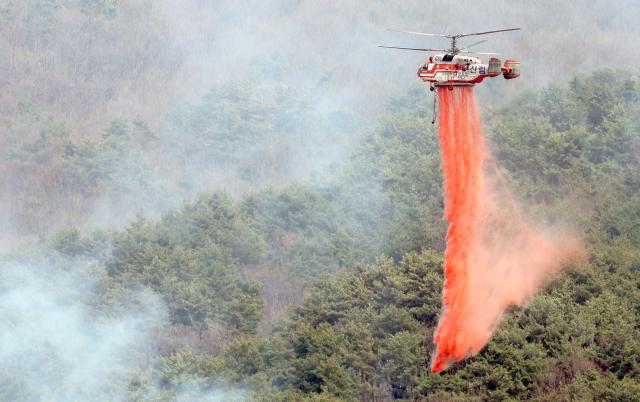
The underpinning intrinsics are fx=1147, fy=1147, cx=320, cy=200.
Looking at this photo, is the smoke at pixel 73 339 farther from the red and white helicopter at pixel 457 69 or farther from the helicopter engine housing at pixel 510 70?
the helicopter engine housing at pixel 510 70

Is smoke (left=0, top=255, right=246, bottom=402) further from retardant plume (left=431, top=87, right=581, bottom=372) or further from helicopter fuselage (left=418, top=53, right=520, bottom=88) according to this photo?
helicopter fuselage (left=418, top=53, right=520, bottom=88)

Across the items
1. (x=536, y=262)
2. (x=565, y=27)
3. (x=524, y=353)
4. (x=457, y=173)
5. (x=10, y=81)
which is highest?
(x=565, y=27)

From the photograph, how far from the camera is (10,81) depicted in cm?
9238

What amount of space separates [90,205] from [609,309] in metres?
38.3

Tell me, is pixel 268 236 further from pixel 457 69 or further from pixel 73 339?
pixel 457 69

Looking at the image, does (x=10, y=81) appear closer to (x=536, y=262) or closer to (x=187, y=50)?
(x=187, y=50)

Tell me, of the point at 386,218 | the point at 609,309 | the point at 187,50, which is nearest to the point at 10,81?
the point at 187,50

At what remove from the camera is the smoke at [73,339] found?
41.9 metres

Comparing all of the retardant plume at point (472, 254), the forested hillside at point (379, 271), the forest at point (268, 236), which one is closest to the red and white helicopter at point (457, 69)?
the retardant plume at point (472, 254)

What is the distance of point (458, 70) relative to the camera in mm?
37844

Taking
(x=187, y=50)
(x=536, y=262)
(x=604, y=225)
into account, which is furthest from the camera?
(x=187, y=50)

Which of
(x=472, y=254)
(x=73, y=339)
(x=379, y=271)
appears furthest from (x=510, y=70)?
(x=73, y=339)

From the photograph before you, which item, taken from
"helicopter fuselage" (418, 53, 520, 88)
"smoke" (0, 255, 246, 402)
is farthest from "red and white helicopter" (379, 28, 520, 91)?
"smoke" (0, 255, 246, 402)

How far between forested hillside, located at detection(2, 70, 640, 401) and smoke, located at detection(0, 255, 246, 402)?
322 mm
